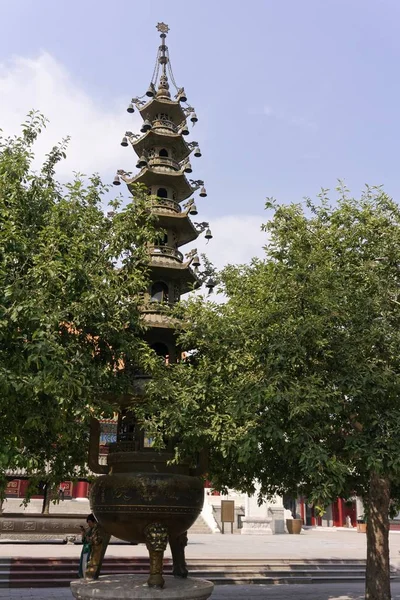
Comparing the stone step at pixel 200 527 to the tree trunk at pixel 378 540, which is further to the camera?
the stone step at pixel 200 527

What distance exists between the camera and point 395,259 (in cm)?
1248

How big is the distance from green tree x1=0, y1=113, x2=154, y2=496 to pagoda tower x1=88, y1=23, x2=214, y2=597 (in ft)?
2.98

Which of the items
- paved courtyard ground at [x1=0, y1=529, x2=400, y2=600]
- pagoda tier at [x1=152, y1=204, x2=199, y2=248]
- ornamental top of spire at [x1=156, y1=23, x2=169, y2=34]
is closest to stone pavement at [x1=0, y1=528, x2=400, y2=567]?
paved courtyard ground at [x1=0, y1=529, x2=400, y2=600]

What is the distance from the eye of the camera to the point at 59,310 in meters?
9.65

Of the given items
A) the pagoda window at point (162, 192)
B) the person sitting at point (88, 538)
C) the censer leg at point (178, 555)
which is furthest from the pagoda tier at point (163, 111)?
the censer leg at point (178, 555)

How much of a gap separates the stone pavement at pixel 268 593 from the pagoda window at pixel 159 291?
8212 mm

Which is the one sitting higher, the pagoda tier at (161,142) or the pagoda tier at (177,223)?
A: the pagoda tier at (161,142)

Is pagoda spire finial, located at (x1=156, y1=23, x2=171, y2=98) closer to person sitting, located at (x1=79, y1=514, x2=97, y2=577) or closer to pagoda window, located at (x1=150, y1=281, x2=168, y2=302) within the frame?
pagoda window, located at (x1=150, y1=281, x2=168, y2=302)

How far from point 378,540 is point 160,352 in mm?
6835

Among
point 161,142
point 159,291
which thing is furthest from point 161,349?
point 161,142

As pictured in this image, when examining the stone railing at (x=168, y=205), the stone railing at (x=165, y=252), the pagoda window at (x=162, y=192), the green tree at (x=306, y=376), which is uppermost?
the pagoda window at (x=162, y=192)

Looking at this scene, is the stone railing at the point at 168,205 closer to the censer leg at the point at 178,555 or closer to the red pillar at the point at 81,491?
the censer leg at the point at 178,555

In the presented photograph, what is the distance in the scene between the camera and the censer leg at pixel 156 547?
10.8 meters

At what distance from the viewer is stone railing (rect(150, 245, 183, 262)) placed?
1428 cm
